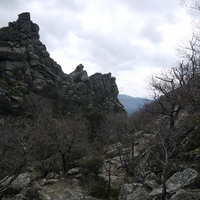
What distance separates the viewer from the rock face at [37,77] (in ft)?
176

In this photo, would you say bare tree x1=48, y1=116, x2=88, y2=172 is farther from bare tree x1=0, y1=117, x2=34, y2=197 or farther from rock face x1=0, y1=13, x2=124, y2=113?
rock face x1=0, y1=13, x2=124, y2=113

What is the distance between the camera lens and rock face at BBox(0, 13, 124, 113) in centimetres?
5356

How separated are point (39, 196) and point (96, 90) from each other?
49.8 meters

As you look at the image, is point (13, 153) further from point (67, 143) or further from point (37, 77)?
point (37, 77)

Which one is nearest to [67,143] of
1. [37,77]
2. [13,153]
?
[13,153]

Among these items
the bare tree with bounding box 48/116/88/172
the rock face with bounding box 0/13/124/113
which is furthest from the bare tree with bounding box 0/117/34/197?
the rock face with bounding box 0/13/124/113

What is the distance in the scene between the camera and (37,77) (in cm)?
5731

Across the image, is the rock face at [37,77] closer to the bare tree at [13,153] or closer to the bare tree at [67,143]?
the bare tree at [67,143]

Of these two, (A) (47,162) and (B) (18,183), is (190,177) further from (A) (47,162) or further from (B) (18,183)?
(A) (47,162)

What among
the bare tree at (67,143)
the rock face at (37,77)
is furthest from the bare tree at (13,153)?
the rock face at (37,77)

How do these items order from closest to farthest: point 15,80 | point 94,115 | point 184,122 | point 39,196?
point 39,196 → point 184,122 → point 94,115 → point 15,80

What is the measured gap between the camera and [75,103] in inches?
2237

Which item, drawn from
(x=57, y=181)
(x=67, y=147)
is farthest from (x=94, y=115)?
(x=57, y=181)

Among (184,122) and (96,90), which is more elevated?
(96,90)
